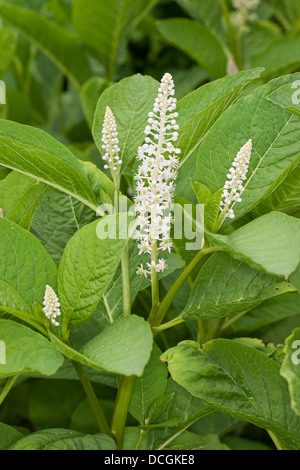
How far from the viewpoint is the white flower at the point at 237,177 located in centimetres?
75

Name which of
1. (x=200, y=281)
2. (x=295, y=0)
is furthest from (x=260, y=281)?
(x=295, y=0)

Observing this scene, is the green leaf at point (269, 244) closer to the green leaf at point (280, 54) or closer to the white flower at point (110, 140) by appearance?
the white flower at point (110, 140)

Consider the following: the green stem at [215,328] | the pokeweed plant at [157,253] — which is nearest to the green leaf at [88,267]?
the pokeweed plant at [157,253]

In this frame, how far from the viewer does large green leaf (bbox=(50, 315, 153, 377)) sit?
2.07 feet

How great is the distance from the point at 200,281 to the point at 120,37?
1.03 meters

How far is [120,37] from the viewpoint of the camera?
5.24 feet

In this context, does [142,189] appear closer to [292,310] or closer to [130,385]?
[130,385]

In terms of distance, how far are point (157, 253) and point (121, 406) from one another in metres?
0.24

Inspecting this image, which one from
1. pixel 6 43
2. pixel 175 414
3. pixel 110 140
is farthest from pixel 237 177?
pixel 6 43

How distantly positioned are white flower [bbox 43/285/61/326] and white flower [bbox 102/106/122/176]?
0.21 metres

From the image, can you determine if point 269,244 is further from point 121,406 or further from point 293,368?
point 121,406

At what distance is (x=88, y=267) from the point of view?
735 mm

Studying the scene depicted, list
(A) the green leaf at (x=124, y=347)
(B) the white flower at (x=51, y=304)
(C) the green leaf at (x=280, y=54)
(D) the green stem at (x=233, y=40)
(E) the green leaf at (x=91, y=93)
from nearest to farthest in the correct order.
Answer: (A) the green leaf at (x=124, y=347) < (B) the white flower at (x=51, y=304) < (E) the green leaf at (x=91, y=93) < (C) the green leaf at (x=280, y=54) < (D) the green stem at (x=233, y=40)

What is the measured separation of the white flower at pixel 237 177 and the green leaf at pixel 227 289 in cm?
8
